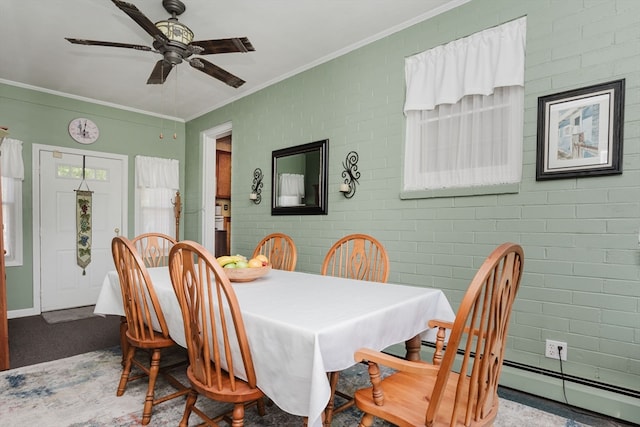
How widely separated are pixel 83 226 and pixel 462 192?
15.2ft

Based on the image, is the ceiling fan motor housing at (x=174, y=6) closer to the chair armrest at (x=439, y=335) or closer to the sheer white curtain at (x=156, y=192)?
the chair armrest at (x=439, y=335)

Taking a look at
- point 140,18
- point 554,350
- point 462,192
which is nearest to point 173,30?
point 140,18

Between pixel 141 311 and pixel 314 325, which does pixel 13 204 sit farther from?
pixel 314 325

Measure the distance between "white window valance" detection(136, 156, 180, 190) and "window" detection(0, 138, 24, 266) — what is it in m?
1.30

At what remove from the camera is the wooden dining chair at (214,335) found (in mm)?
1245

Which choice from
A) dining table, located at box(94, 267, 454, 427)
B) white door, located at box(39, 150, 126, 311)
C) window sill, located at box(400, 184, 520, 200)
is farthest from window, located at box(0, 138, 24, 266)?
window sill, located at box(400, 184, 520, 200)

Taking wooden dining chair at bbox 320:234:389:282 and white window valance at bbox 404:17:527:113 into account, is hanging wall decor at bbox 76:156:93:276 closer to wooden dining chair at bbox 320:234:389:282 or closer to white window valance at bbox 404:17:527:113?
wooden dining chair at bbox 320:234:389:282

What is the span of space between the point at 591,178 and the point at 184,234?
5062 mm

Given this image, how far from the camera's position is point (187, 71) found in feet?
12.3

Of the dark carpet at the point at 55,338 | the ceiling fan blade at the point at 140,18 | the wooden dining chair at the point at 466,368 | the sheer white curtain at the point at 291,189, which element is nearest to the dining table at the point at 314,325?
the wooden dining chair at the point at 466,368

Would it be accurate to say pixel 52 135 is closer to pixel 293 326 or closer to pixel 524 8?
pixel 293 326

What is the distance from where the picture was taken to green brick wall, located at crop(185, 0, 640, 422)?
191 centimetres

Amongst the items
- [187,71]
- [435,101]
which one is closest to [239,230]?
[187,71]

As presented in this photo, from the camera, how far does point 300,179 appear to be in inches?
147
